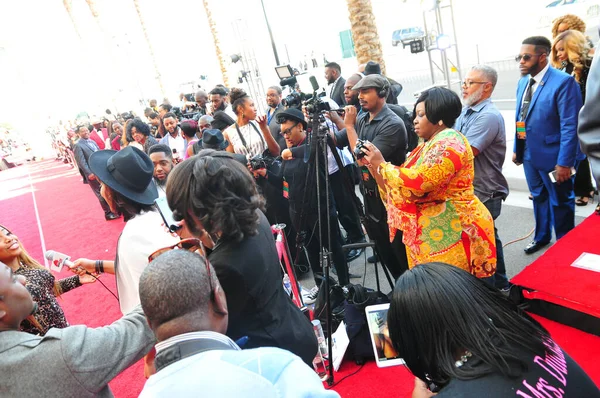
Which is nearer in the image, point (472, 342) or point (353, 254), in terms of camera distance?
point (472, 342)

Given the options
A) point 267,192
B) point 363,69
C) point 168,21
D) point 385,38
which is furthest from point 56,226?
point 168,21

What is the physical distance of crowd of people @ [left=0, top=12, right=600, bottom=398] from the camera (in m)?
0.93

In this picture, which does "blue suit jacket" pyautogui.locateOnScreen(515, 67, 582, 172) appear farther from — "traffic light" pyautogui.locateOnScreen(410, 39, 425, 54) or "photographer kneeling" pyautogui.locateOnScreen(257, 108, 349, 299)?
"traffic light" pyautogui.locateOnScreen(410, 39, 425, 54)

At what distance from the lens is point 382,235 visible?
2.99 metres

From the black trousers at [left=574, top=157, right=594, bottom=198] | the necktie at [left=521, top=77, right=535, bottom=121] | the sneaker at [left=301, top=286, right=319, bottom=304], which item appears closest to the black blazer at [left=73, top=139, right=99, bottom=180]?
the sneaker at [left=301, top=286, right=319, bottom=304]

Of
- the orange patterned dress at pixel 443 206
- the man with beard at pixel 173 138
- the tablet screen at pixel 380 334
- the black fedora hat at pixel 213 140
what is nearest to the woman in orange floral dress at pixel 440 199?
the orange patterned dress at pixel 443 206

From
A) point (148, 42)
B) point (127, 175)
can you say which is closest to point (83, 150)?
point (127, 175)

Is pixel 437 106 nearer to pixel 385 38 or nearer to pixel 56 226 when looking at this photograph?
pixel 56 226

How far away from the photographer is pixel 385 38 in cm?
2306

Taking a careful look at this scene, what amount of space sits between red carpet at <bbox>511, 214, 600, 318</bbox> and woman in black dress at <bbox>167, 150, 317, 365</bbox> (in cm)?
178

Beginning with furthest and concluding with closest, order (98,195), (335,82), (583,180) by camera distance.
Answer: (98,195) → (335,82) → (583,180)

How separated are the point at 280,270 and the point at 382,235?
1557 millimetres

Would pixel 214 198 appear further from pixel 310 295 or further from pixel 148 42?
pixel 148 42

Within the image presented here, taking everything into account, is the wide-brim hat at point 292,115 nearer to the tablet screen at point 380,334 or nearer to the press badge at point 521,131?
the tablet screen at point 380,334
